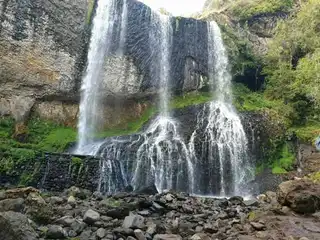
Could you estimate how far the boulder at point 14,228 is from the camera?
4367 millimetres

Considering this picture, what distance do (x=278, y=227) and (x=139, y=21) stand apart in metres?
17.8

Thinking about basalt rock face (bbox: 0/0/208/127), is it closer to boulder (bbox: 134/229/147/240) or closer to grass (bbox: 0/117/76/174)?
grass (bbox: 0/117/76/174)

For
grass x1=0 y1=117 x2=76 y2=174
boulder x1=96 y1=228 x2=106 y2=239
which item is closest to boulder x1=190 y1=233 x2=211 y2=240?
boulder x1=96 y1=228 x2=106 y2=239

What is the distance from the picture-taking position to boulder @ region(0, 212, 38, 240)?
4.37m

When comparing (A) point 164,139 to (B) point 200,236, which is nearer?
(B) point 200,236

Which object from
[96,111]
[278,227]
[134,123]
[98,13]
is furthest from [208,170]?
[98,13]

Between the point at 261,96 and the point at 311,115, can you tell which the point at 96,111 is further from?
the point at 311,115

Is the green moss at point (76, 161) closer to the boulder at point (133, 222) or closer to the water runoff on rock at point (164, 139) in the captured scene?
the water runoff on rock at point (164, 139)

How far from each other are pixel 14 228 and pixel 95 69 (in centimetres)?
1670

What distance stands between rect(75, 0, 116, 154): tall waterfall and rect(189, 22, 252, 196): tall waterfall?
19.3ft

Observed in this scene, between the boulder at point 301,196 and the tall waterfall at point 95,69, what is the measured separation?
1288cm

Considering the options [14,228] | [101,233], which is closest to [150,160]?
[101,233]

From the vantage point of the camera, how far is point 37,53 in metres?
18.8

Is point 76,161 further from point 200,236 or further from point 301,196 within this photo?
point 301,196
